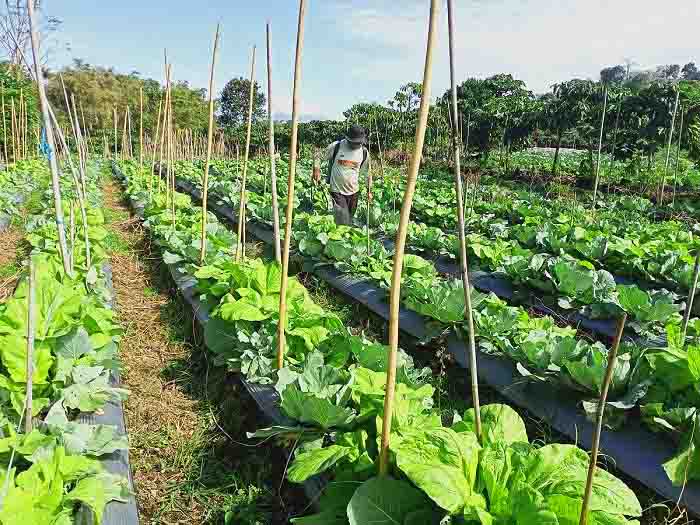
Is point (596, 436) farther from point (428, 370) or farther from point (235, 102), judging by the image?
point (235, 102)

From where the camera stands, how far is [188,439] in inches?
113

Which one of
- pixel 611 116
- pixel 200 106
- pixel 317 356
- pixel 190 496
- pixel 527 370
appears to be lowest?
pixel 190 496

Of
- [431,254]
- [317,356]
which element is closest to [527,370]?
[317,356]

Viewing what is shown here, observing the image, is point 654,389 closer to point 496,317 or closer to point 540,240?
point 496,317

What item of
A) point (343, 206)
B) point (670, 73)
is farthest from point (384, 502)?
point (670, 73)

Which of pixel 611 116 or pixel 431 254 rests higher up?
pixel 611 116

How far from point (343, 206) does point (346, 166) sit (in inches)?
22.2

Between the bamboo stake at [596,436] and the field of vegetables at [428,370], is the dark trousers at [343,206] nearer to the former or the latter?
the field of vegetables at [428,370]

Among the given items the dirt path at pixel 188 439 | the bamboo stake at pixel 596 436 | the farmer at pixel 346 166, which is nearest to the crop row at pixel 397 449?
the bamboo stake at pixel 596 436

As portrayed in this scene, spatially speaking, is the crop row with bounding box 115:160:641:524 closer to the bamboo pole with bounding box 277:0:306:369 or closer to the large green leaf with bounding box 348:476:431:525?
the large green leaf with bounding box 348:476:431:525

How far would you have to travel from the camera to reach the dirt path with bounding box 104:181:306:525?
239 cm

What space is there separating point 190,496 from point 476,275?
11.8ft

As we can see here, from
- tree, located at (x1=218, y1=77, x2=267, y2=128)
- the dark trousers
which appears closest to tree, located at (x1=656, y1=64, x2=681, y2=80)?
the dark trousers

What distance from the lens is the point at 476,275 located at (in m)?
5.36
